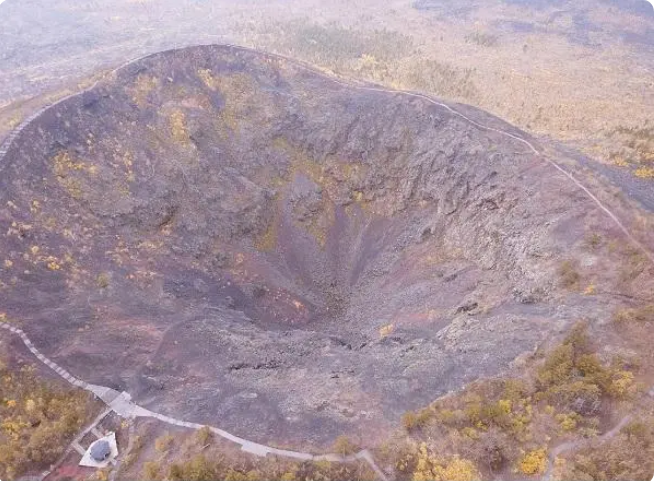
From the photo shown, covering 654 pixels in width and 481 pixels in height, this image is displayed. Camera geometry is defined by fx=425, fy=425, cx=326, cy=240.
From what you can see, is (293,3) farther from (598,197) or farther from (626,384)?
(626,384)

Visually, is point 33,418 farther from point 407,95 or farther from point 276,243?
point 407,95

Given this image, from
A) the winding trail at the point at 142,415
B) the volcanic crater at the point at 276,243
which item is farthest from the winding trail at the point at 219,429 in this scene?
the volcanic crater at the point at 276,243

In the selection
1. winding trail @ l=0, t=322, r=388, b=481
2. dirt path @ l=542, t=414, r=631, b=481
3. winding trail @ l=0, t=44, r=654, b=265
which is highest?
winding trail @ l=0, t=44, r=654, b=265

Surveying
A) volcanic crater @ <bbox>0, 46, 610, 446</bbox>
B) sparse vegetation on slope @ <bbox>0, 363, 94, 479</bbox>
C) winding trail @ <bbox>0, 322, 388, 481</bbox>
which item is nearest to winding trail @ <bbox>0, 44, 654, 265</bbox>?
volcanic crater @ <bbox>0, 46, 610, 446</bbox>

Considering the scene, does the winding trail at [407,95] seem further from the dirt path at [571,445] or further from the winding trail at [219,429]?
the dirt path at [571,445]

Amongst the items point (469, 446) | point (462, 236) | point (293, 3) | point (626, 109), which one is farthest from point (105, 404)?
point (293, 3)

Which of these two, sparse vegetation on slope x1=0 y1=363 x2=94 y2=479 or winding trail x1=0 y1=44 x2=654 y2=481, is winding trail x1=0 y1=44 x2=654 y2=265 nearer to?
winding trail x1=0 y1=44 x2=654 y2=481

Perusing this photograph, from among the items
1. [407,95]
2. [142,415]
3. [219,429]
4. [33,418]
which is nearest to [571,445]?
[219,429]

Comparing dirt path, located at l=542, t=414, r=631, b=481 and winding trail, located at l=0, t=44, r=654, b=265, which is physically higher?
winding trail, located at l=0, t=44, r=654, b=265
